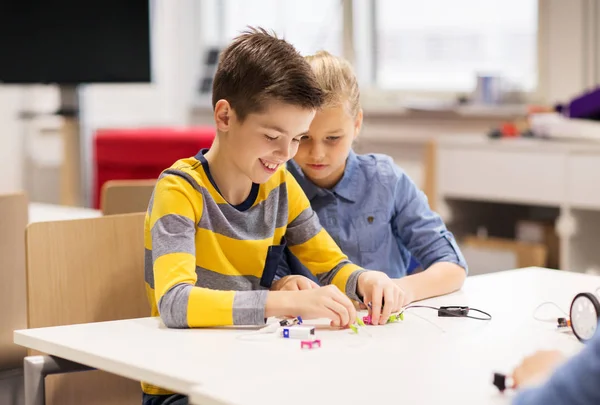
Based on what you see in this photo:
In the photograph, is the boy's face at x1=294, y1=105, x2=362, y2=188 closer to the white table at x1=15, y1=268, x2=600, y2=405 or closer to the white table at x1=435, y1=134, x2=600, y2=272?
the white table at x1=15, y1=268, x2=600, y2=405

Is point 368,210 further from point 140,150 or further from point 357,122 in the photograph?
point 140,150

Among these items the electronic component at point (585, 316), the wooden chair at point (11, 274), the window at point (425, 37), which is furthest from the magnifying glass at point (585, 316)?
the window at point (425, 37)

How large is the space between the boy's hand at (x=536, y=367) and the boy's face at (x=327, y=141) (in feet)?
2.75

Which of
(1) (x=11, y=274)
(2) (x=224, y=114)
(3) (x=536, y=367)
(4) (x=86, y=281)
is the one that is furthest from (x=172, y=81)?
(3) (x=536, y=367)

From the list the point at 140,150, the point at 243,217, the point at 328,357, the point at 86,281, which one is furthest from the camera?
the point at 140,150

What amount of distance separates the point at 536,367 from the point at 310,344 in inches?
13.5

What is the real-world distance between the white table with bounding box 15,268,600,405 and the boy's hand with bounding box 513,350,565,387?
3cm

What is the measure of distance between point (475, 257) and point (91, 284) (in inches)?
122

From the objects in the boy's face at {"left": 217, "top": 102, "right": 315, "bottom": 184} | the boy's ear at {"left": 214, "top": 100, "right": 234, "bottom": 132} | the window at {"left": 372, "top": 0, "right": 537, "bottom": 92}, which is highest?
the window at {"left": 372, "top": 0, "right": 537, "bottom": 92}

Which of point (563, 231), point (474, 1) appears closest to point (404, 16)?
point (474, 1)

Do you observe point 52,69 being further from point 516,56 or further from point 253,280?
point 253,280

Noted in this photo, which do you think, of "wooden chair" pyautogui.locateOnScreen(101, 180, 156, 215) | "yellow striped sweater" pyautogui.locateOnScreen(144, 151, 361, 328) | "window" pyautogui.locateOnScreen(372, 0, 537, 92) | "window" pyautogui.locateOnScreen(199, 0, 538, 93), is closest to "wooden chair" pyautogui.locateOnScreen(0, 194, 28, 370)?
"wooden chair" pyautogui.locateOnScreen(101, 180, 156, 215)

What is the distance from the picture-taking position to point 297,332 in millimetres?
1389

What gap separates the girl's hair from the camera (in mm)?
1892
